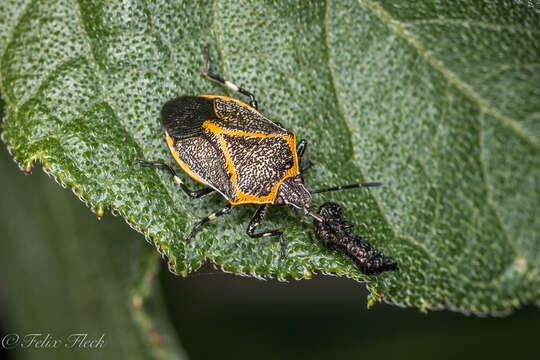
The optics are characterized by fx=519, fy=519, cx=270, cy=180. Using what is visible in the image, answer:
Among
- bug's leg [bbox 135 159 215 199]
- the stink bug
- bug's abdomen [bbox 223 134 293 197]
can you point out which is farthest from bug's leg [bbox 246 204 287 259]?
bug's leg [bbox 135 159 215 199]

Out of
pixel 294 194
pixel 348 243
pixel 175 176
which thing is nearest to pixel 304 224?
pixel 294 194

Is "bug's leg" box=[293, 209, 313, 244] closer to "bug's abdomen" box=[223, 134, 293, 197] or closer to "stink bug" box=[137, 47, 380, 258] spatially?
"stink bug" box=[137, 47, 380, 258]

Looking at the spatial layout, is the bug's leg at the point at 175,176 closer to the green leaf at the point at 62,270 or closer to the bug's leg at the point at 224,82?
the bug's leg at the point at 224,82

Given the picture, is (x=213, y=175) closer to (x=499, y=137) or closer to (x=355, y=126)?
(x=355, y=126)

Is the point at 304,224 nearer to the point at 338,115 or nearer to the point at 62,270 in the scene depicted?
the point at 338,115

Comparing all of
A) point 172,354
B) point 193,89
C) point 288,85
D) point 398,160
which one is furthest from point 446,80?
point 172,354

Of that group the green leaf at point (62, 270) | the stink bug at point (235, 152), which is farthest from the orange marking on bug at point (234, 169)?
the green leaf at point (62, 270)
